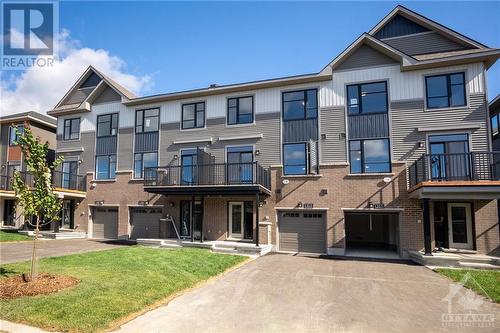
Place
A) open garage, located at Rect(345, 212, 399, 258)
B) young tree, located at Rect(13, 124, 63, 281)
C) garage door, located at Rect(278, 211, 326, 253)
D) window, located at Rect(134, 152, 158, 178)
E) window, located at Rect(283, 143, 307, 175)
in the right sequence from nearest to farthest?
1. young tree, located at Rect(13, 124, 63, 281)
2. garage door, located at Rect(278, 211, 326, 253)
3. window, located at Rect(283, 143, 307, 175)
4. open garage, located at Rect(345, 212, 399, 258)
5. window, located at Rect(134, 152, 158, 178)

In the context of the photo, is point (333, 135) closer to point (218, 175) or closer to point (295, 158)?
point (295, 158)

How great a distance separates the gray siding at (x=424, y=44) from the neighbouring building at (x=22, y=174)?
68.0ft

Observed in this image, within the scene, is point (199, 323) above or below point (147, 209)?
below

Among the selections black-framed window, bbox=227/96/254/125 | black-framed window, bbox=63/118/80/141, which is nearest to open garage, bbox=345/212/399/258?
black-framed window, bbox=227/96/254/125

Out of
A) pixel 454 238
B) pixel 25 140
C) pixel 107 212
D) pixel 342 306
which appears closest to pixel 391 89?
pixel 454 238

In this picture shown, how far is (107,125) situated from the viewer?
21188mm

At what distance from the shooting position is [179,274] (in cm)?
973

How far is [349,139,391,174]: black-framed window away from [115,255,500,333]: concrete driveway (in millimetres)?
5272

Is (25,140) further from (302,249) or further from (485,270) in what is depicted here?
(485,270)

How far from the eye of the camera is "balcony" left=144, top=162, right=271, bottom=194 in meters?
15.2

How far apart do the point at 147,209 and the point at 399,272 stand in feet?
46.2

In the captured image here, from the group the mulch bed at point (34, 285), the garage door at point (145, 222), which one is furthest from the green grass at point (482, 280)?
the garage door at point (145, 222)

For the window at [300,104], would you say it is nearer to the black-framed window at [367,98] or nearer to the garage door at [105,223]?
the black-framed window at [367,98]

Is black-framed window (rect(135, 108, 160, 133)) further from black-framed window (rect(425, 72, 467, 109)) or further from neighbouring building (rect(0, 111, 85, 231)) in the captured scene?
black-framed window (rect(425, 72, 467, 109))
